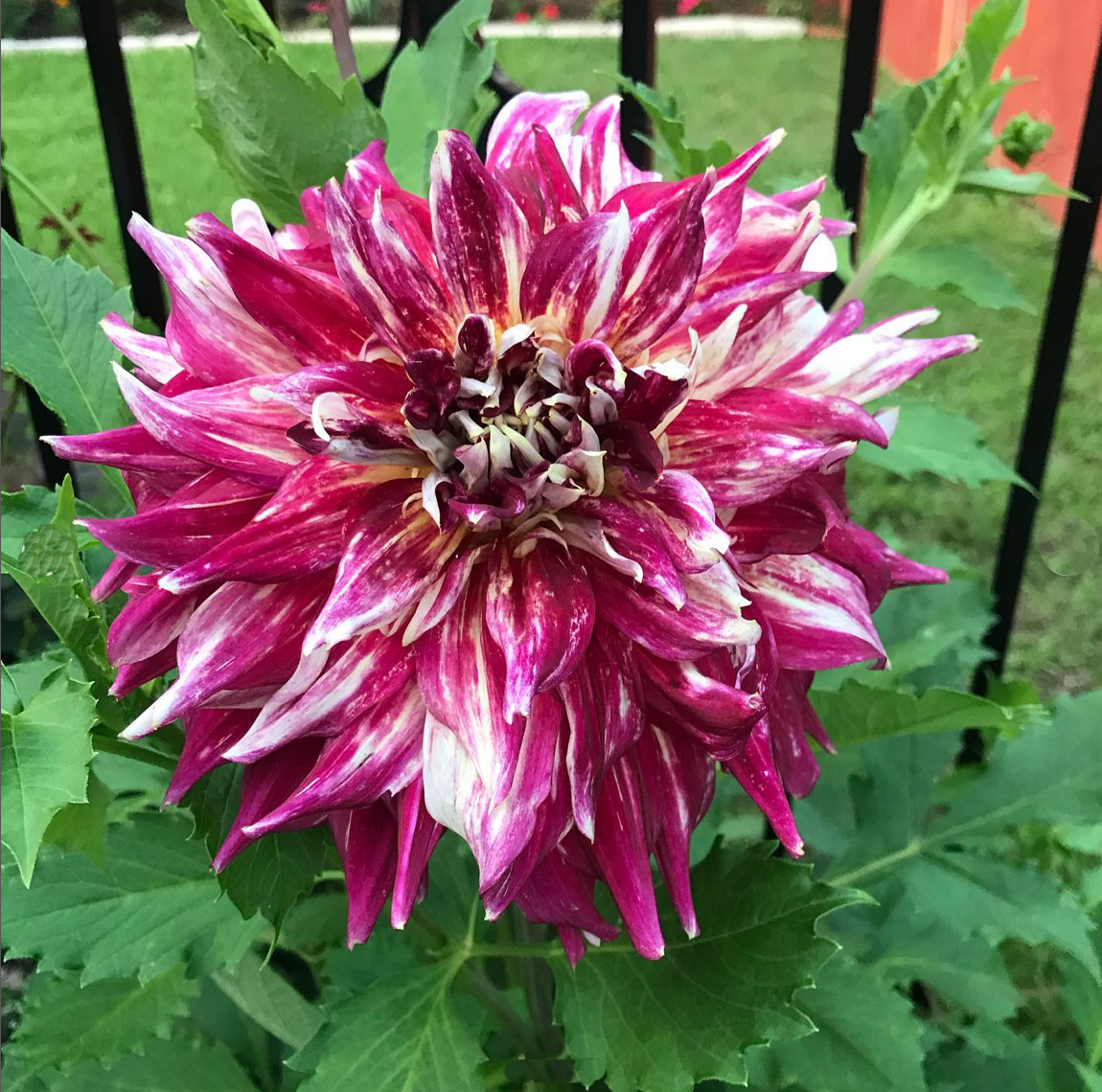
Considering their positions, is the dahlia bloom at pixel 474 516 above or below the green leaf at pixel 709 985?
above

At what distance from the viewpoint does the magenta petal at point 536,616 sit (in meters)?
0.32

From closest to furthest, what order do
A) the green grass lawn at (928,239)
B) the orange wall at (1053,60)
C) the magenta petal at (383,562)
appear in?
the magenta petal at (383,562)
the green grass lawn at (928,239)
the orange wall at (1053,60)

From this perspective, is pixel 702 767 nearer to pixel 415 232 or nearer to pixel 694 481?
pixel 694 481

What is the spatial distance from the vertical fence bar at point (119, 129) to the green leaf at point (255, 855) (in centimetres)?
46

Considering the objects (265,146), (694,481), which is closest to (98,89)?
(265,146)

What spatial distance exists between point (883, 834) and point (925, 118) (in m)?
0.48

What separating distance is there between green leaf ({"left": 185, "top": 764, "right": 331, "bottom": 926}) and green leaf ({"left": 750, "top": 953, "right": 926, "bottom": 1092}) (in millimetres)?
323

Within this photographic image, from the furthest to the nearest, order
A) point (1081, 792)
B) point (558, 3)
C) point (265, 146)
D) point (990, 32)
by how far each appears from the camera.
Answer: point (558, 3) → point (1081, 792) → point (990, 32) → point (265, 146)

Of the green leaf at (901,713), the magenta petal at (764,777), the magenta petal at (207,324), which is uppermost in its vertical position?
the magenta petal at (207,324)

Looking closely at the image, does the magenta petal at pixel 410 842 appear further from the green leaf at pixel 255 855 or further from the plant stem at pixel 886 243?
the plant stem at pixel 886 243

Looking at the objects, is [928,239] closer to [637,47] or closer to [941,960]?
[637,47]

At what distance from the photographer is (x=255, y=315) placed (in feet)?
1.13

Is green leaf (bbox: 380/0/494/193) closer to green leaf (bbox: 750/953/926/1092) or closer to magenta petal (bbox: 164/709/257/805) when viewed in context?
magenta petal (bbox: 164/709/257/805)

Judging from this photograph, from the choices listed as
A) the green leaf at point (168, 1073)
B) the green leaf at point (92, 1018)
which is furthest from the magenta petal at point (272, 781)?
the green leaf at point (168, 1073)
